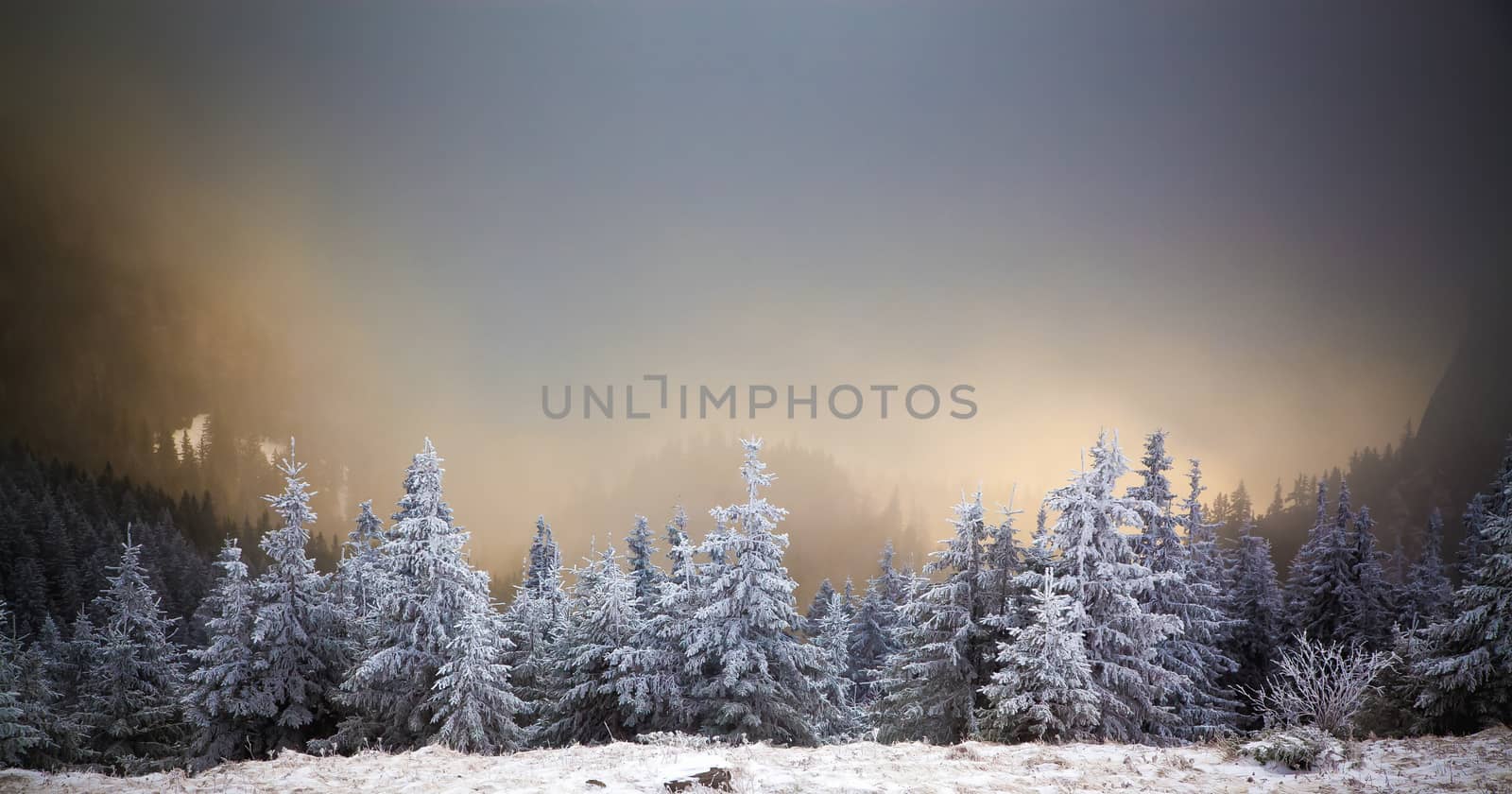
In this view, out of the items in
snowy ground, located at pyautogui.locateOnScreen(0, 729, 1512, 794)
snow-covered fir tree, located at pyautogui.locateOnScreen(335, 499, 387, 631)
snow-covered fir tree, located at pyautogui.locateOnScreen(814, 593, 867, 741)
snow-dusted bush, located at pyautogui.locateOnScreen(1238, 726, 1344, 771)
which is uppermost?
snow-covered fir tree, located at pyautogui.locateOnScreen(335, 499, 387, 631)

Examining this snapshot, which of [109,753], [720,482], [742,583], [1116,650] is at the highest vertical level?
[720,482]

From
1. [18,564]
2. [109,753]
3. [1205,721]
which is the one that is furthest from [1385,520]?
[18,564]

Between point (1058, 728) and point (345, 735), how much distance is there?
22.3 meters

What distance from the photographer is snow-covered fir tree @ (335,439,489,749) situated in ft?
71.4

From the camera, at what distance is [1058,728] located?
16.1 m

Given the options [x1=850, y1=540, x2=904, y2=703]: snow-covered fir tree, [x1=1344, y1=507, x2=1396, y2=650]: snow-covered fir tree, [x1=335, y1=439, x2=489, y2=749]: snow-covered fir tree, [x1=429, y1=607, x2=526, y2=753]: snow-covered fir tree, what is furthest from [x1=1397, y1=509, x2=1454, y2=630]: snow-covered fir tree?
[x1=335, y1=439, x2=489, y2=749]: snow-covered fir tree

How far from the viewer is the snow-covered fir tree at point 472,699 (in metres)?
20.7

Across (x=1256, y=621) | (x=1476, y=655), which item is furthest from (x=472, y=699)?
(x=1256, y=621)

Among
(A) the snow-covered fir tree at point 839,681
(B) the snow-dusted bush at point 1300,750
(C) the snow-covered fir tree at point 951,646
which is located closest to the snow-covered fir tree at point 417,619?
(C) the snow-covered fir tree at point 951,646

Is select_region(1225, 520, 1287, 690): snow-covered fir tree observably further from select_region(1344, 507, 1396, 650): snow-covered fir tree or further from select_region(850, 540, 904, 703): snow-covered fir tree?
select_region(850, 540, 904, 703): snow-covered fir tree

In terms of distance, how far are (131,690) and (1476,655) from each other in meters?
47.0

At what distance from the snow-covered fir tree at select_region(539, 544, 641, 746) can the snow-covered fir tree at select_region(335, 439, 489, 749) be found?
4.30m

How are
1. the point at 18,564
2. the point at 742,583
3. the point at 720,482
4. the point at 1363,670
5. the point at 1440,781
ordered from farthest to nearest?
the point at 720,482
the point at 18,564
the point at 742,583
the point at 1363,670
the point at 1440,781

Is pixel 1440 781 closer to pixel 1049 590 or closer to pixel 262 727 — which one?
pixel 1049 590
